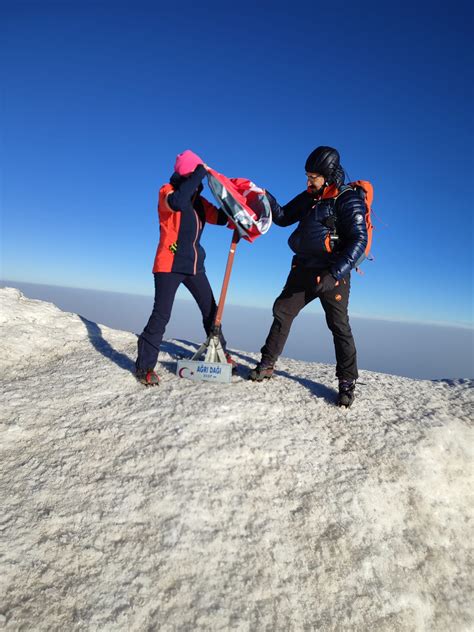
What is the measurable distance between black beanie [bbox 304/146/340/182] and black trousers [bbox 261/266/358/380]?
124cm

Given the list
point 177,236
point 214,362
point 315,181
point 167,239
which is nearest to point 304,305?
point 214,362

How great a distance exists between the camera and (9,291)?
798cm

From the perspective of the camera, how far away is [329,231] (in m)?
4.43

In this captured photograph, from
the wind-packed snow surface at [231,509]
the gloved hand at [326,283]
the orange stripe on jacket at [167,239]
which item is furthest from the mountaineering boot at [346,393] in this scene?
the orange stripe on jacket at [167,239]

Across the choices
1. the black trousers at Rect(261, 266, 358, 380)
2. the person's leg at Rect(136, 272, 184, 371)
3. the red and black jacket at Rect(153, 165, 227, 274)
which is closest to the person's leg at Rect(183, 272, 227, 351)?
the red and black jacket at Rect(153, 165, 227, 274)

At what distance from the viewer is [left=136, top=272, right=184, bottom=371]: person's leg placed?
15.5 ft

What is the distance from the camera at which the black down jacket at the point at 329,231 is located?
4.14m

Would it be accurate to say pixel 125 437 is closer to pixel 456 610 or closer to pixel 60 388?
pixel 60 388

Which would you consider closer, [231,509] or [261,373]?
[231,509]

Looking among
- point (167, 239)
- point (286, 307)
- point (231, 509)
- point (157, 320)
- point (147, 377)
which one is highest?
point (167, 239)

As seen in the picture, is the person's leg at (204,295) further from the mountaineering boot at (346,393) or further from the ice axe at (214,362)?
the mountaineering boot at (346,393)

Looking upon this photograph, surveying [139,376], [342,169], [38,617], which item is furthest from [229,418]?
[342,169]

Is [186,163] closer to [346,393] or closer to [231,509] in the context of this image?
[346,393]

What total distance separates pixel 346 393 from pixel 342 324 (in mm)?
868
